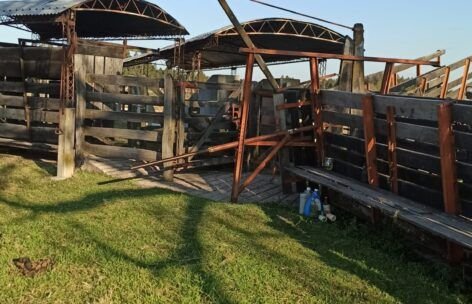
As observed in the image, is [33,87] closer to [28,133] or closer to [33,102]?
[33,102]

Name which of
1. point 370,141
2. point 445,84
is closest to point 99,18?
point 445,84

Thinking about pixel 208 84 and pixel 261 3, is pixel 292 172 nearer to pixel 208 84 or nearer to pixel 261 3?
pixel 261 3

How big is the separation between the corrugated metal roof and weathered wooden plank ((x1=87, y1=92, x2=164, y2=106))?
269 centimetres

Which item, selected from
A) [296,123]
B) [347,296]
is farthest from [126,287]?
[296,123]

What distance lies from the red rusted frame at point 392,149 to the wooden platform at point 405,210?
0.43 feet

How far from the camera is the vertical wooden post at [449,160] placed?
4.67 meters

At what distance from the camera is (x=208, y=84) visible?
1001 centimetres

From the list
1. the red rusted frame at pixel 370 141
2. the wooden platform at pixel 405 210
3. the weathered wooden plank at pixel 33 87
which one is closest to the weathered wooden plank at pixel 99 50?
the weathered wooden plank at pixel 33 87

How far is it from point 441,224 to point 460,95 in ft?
19.1

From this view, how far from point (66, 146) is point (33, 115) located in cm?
240

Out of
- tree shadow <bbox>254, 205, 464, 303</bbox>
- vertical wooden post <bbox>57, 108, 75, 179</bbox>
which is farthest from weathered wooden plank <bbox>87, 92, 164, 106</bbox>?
tree shadow <bbox>254, 205, 464, 303</bbox>

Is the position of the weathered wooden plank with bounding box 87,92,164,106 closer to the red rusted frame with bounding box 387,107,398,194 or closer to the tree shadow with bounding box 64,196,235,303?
the tree shadow with bounding box 64,196,235,303

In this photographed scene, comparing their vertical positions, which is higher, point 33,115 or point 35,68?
point 35,68

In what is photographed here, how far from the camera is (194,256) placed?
477 cm
